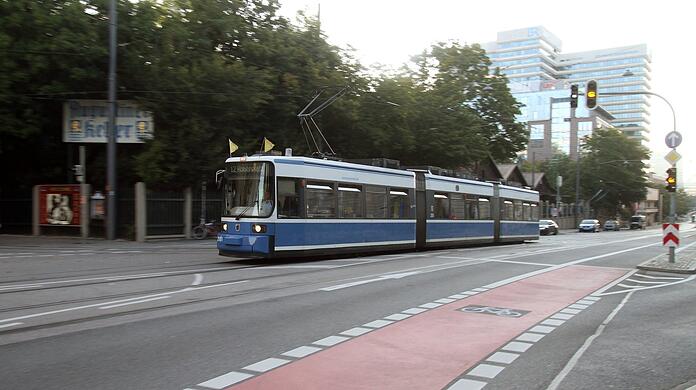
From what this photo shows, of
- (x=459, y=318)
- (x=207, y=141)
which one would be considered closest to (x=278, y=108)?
(x=207, y=141)

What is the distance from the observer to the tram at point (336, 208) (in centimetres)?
1523

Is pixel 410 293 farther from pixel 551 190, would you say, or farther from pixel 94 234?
pixel 551 190

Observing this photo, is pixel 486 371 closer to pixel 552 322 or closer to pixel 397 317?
pixel 397 317

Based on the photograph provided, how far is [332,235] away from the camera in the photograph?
1714cm

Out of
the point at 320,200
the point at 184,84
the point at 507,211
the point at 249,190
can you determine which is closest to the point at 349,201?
the point at 320,200

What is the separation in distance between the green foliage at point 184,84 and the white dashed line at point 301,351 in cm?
2095

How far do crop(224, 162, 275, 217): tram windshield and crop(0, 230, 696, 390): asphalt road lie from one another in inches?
68.6

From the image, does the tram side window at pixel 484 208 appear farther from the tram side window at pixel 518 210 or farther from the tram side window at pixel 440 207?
the tram side window at pixel 440 207

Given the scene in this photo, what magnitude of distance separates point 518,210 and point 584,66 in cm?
16963

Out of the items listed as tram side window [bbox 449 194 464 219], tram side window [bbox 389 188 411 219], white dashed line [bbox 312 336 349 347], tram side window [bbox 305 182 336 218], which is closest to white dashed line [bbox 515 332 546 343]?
white dashed line [bbox 312 336 349 347]

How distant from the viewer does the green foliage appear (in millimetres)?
24125

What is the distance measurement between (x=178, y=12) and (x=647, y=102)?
595 ft

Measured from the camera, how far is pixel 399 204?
20.2 metres

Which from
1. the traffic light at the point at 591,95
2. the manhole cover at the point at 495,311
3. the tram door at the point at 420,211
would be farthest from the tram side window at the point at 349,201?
the traffic light at the point at 591,95
